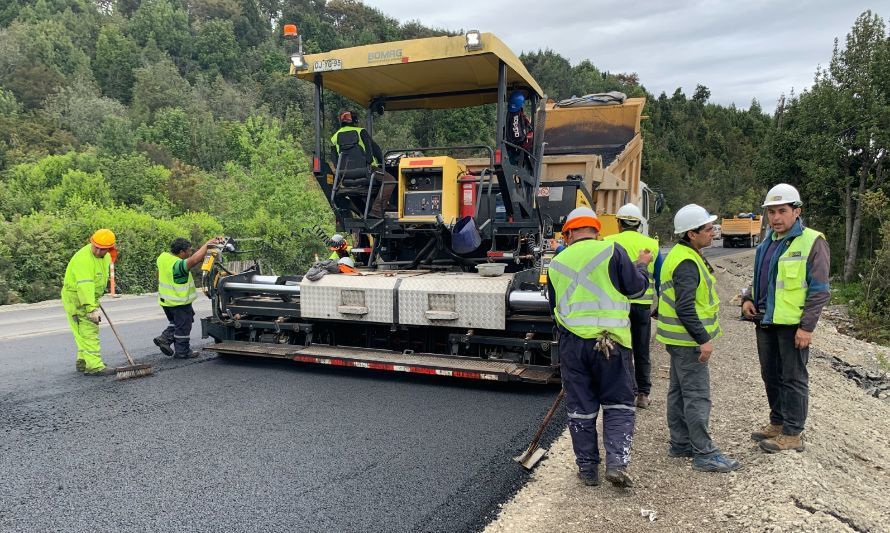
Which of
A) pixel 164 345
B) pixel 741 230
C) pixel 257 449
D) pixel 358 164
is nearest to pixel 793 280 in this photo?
pixel 257 449

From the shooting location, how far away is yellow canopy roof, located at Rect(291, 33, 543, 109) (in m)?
5.36

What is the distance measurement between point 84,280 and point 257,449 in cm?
308

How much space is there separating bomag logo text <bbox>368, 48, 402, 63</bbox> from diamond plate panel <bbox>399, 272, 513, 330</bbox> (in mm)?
2008

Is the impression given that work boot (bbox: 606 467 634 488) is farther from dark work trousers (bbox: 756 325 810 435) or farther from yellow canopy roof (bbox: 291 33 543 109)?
yellow canopy roof (bbox: 291 33 543 109)

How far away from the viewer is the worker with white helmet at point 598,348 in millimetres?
3238

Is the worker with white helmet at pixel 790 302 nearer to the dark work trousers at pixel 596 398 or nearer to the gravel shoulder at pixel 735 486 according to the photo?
the gravel shoulder at pixel 735 486

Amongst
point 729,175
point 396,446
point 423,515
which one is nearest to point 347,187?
point 396,446

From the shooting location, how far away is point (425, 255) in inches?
239

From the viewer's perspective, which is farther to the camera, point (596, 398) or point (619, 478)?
point (596, 398)

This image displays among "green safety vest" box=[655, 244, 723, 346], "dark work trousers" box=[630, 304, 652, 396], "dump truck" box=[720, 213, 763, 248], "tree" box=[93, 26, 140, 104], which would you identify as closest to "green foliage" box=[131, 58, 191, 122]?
"tree" box=[93, 26, 140, 104]

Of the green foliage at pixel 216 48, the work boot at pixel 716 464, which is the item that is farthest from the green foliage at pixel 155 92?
the work boot at pixel 716 464

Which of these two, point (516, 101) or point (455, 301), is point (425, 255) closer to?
point (455, 301)

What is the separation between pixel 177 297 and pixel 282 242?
479 inches

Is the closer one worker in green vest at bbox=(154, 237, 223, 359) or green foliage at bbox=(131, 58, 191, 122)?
worker in green vest at bbox=(154, 237, 223, 359)
